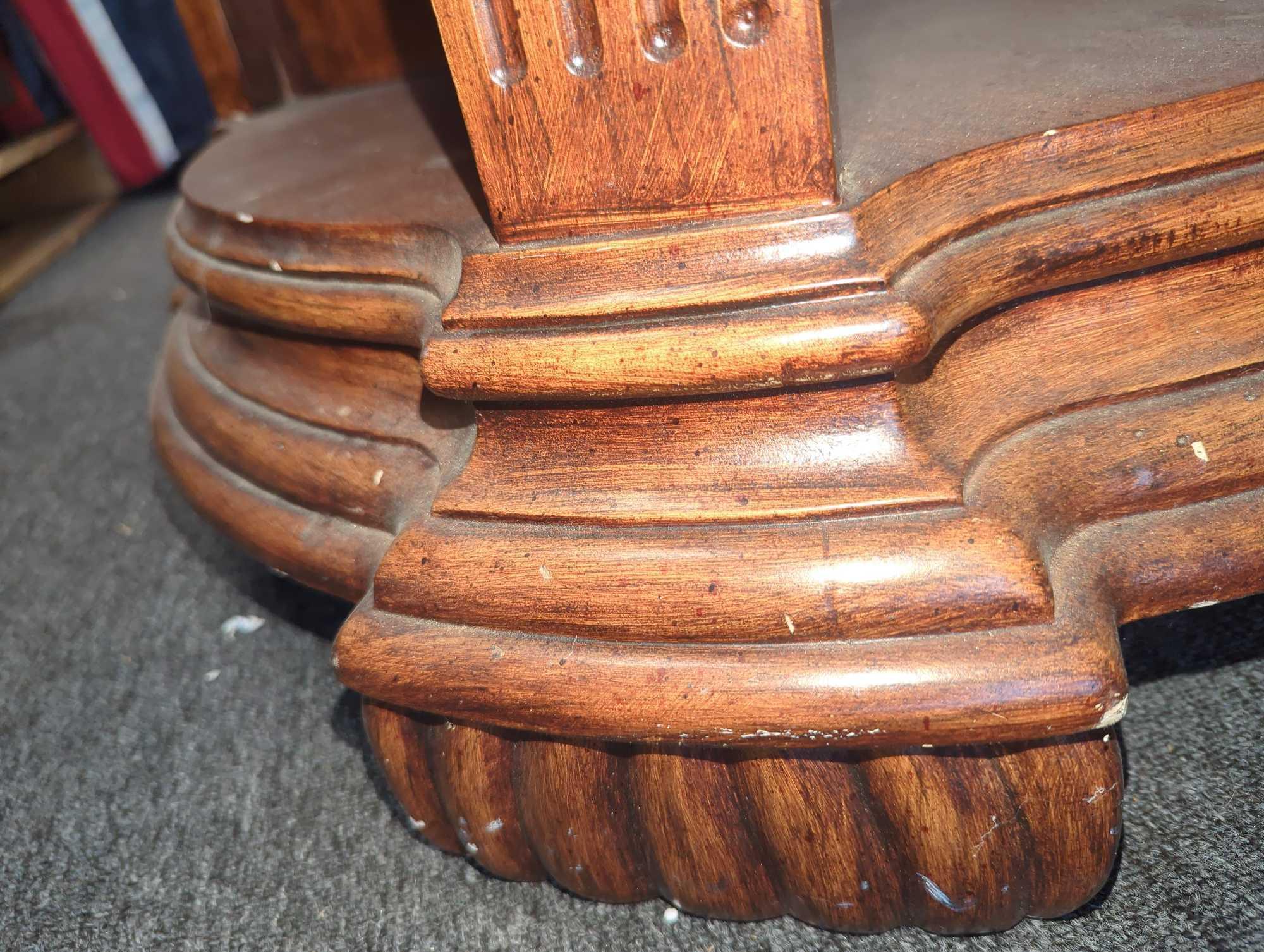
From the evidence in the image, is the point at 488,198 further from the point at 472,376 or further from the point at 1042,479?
the point at 1042,479

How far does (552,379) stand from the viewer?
38cm

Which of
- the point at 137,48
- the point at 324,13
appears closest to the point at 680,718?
the point at 324,13

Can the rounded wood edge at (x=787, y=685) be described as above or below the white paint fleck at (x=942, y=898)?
above

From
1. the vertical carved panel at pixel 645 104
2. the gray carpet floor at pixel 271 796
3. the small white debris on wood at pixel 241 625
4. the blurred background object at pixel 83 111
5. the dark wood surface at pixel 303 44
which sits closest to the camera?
the vertical carved panel at pixel 645 104

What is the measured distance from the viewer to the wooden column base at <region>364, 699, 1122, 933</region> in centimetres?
37

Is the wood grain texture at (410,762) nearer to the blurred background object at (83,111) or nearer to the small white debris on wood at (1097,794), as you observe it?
the small white debris on wood at (1097,794)

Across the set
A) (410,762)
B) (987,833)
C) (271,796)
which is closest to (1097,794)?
(987,833)

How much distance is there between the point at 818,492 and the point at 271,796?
346mm

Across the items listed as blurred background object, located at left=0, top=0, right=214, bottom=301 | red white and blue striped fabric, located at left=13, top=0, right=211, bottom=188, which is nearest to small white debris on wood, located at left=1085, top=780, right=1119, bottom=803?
blurred background object, located at left=0, top=0, right=214, bottom=301

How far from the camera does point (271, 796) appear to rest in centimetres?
55

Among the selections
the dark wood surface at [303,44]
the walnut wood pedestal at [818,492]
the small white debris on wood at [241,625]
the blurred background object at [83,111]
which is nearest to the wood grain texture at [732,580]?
the walnut wood pedestal at [818,492]

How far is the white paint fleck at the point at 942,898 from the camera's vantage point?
0.39 meters

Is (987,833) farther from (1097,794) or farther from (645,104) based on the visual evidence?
(645,104)

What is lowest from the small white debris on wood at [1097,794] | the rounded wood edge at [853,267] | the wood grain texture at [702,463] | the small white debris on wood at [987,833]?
the small white debris on wood at [987,833]
